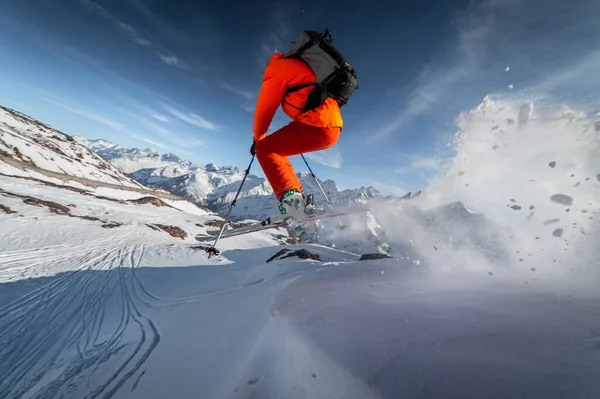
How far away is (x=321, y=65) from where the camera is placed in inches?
168

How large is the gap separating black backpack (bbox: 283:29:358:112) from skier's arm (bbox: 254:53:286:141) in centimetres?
19

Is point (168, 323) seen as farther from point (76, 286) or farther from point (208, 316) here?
point (76, 286)

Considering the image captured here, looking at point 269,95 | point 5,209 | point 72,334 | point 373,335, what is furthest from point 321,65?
point 5,209

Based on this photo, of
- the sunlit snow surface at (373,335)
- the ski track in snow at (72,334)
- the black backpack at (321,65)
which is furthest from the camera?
the black backpack at (321,65)

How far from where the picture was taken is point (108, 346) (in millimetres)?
5348

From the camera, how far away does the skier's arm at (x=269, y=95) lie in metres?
4.49

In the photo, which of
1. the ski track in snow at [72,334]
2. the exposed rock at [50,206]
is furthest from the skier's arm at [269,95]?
the exposed rock at [50,206]

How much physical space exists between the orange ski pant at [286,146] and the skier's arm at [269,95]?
1.17 ft

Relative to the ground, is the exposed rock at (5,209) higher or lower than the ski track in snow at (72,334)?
lower

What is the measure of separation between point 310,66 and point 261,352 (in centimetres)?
434

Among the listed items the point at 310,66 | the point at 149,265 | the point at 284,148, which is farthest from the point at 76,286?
the point at 310,66

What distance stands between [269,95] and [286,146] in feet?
3.31

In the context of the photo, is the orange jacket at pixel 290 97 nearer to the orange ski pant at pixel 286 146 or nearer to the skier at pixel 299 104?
the skier at pixel 299 104

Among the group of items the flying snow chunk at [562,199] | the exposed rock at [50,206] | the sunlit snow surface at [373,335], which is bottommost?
the exposed rock at [50,206]
